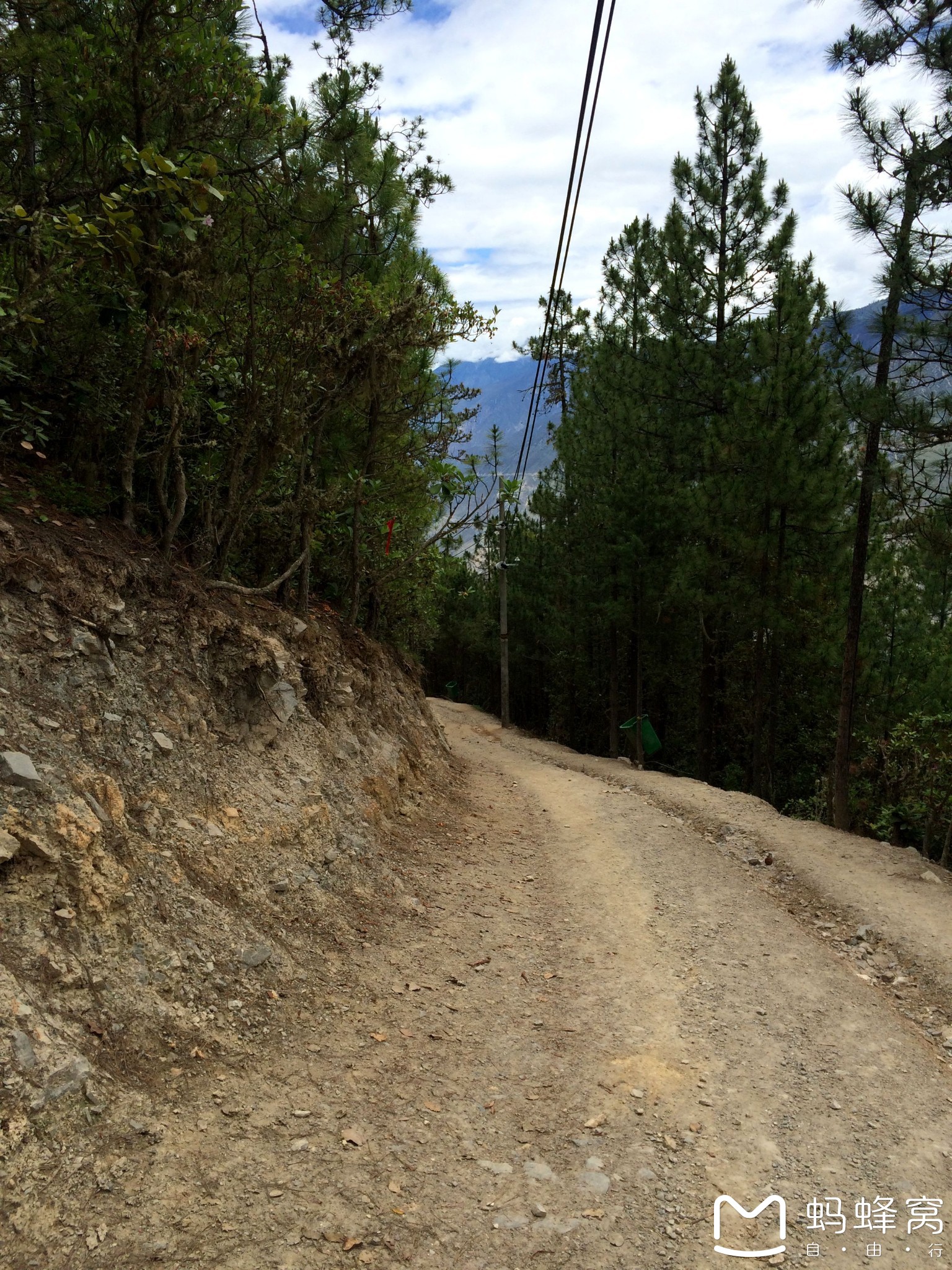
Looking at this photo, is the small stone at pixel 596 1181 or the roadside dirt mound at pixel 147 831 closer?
the roadside dirt mound at pixel 147 831

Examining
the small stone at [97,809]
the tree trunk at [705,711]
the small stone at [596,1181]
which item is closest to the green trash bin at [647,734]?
the tree trunk at [705,711]

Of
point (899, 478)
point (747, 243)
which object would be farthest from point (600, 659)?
point (899, 478)

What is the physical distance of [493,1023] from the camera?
4.89 m

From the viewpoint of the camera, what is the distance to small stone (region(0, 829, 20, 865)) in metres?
3.48

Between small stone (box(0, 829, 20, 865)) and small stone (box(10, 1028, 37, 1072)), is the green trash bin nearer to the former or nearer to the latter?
small stone (box(0, 829, 20, 865))

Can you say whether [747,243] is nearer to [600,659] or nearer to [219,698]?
[600,659]

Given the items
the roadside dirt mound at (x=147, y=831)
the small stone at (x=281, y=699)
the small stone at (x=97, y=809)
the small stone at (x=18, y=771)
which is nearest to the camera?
the roadside dirt mound at (x=147, y=831)

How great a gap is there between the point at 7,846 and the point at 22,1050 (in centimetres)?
93

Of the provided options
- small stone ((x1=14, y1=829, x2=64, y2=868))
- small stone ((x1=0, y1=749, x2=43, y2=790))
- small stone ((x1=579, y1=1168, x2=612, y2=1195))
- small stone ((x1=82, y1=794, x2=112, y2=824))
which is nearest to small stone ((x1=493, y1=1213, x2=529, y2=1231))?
small stone ((x1=579, y1=1168, x2=612, y2=1195))

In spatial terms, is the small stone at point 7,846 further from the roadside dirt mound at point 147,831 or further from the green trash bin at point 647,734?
the green trash bin at point 647,734

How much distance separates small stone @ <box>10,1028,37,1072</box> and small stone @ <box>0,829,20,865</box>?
0.79 m

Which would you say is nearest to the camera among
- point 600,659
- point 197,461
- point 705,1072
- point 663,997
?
point 705,1072

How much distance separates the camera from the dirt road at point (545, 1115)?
306cm

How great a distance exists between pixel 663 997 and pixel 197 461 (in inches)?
253
